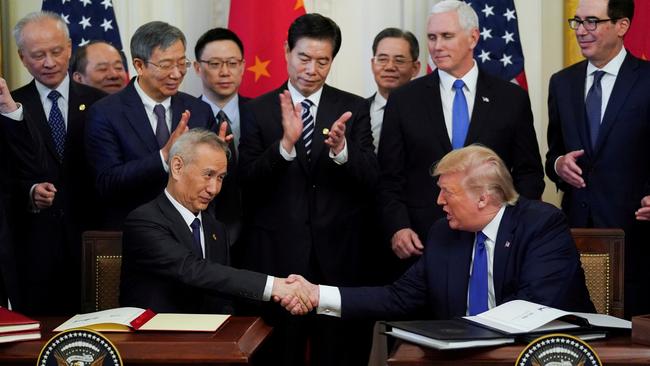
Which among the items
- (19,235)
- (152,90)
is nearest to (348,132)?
(152,90)

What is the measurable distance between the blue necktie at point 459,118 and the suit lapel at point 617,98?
24.6 inches

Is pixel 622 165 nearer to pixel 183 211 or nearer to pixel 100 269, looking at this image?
pixel 183 211

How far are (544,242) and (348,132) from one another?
149 cm

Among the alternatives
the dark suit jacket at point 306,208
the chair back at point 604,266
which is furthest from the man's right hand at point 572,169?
the dark suit jacket at point 306,208

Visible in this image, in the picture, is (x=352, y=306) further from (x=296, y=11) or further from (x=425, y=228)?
(x=296, y=11)

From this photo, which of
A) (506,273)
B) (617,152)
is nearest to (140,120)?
(506,273)

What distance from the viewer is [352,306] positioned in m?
4.22

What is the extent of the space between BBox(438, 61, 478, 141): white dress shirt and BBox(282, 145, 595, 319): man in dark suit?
110 centimetres

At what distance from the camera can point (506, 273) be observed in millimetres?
4039

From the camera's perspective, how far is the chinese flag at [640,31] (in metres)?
6.55

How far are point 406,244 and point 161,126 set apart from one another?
1.26m

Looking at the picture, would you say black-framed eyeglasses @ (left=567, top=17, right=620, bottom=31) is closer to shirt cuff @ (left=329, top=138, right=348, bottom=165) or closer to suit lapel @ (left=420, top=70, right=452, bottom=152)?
suit lapel @ (left=420, top=70, right=452, bottom=152)

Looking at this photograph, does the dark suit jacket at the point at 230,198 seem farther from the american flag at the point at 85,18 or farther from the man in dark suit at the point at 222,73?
the american flag at the point at 85,18

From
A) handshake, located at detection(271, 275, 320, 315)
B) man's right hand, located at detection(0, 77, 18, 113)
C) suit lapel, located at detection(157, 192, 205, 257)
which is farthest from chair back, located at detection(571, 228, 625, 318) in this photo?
man's right hand, located at detection(0, 77, 18, 113)
